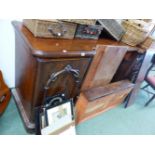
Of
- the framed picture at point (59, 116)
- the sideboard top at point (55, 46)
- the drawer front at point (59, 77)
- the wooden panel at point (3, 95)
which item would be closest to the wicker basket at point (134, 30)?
the sideboard top at point (55, 46)

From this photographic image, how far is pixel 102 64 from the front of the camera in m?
1.55

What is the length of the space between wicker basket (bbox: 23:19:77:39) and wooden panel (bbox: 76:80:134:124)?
2.09ft

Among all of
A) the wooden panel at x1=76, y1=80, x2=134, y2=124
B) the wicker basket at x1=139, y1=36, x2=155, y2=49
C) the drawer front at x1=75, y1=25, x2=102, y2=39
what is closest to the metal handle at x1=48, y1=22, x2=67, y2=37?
the drawer front at x1=75, y1=25, x2=102, y2=39

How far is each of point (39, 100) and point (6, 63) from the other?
2.00 ft

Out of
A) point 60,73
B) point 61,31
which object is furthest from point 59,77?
point 61,31

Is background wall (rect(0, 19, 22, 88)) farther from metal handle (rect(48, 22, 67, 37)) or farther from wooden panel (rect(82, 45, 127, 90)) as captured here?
wooden panel (rect(82, 45, 127, 90))

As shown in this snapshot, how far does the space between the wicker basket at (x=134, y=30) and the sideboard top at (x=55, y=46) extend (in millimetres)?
515

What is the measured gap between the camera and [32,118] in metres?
1.42

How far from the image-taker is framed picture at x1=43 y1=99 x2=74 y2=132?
136 centimetres

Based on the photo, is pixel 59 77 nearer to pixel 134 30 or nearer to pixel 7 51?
pixel 7 51

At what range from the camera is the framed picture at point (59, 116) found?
1.36 m
